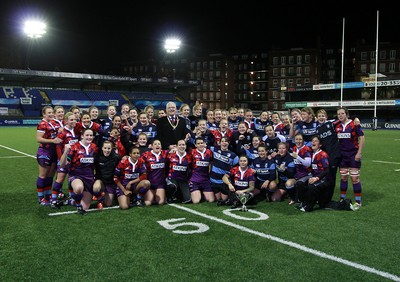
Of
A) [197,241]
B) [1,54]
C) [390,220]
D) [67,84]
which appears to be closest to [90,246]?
[197,241]

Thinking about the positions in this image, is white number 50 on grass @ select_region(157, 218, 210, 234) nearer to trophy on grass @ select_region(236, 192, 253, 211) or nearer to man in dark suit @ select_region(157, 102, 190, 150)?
trophy on grass @ select_region(236, 192, 253, 211)

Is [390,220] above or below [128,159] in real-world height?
below

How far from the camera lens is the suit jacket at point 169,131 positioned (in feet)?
23.3

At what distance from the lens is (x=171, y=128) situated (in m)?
7.11

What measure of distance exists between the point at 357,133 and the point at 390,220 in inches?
61.9

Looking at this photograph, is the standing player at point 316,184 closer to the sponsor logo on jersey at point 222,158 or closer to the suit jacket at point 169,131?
the sponsor logo on jersey at point 222,158

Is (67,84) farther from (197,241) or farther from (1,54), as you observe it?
(197,241)

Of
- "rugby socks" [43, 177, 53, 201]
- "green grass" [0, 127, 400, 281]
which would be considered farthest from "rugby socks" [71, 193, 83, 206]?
"rugby socks" [43, 177, 53, 201]

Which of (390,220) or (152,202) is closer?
(390,220)

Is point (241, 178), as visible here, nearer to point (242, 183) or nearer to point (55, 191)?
point (242, 183)

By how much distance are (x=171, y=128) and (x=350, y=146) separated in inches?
127

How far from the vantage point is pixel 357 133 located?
6.30 metres

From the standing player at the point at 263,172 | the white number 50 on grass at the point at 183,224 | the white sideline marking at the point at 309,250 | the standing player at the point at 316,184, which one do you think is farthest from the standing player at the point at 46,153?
the standing player at the point at 316,184

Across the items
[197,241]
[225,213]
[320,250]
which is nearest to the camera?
[320,250]
